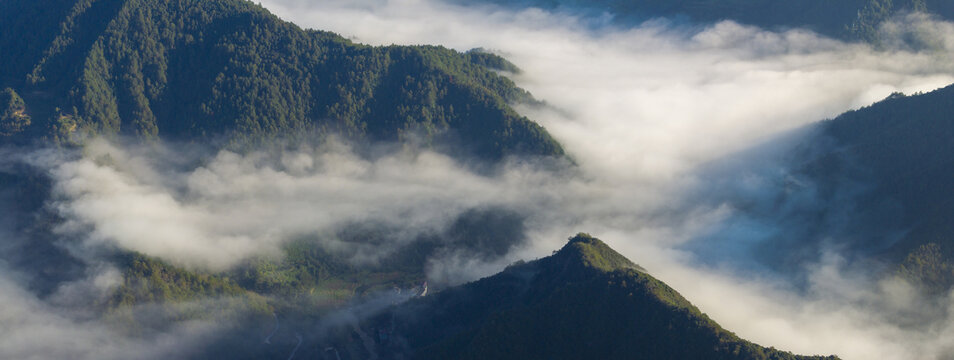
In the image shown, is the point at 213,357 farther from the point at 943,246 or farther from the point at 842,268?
the point at 943,246

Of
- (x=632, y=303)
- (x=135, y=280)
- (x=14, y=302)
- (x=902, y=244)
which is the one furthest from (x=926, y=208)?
(x=14, y=302)

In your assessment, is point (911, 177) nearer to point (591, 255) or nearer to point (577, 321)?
point (591, 255)

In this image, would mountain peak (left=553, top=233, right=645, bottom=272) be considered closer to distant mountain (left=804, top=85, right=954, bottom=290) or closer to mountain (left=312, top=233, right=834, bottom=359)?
mountain (left=312, top=233, right=834, bottom=359)

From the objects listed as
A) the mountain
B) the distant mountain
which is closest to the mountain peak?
the mountain

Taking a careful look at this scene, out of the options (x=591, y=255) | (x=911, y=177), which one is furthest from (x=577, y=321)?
(x=911, y=177)

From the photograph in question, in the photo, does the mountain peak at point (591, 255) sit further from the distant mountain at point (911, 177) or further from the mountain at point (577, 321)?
the distant mountain at point (911, 177)

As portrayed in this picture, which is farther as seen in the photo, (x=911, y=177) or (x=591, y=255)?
(x=911, y=177)
